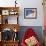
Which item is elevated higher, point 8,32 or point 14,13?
point 14,13

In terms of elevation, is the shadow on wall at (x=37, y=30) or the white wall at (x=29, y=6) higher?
the white wall at (x=29, y=6)

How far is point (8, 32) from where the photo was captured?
5.47 metres

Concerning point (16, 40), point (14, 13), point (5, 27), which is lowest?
point (16, 40)

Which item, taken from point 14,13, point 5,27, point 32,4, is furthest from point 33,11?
point 5,27

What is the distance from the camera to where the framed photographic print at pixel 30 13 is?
221 inches

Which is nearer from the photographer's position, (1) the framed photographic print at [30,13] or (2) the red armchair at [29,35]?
(2) the red armchair at [29,35]

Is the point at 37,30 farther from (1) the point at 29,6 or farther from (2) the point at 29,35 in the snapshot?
(1) the point at 29,6

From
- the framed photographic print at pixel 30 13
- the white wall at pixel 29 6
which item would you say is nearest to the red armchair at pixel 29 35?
the white wall at pixel 29 6

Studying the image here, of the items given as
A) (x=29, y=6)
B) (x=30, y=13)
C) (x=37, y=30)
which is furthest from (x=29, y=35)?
(x=29, y=6)

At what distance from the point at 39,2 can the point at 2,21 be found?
146 centimetres

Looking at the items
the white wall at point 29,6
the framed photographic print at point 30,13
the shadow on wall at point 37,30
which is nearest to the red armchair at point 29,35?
the shadow on wall at point 37,30

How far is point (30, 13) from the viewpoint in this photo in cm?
562

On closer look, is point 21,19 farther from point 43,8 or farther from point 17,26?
point 43,8

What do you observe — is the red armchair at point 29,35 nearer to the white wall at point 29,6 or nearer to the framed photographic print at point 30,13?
the white wall at point 29,6
